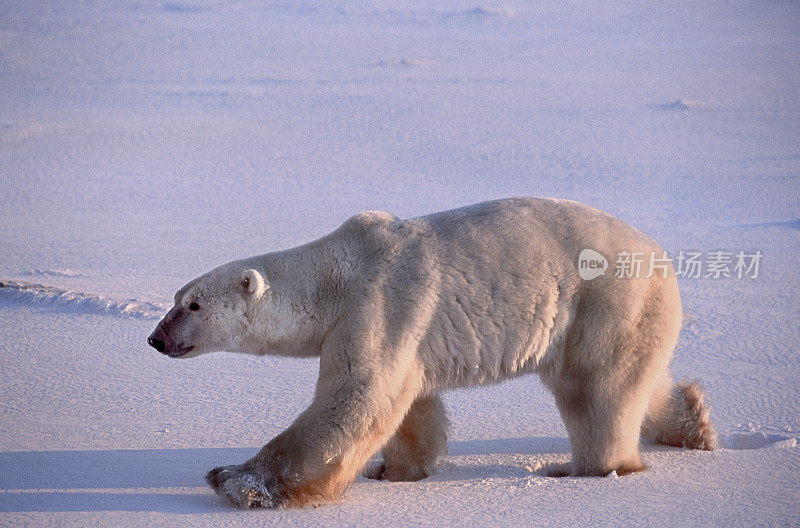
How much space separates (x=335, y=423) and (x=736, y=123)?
11.0 meters

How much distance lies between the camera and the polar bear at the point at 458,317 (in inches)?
167

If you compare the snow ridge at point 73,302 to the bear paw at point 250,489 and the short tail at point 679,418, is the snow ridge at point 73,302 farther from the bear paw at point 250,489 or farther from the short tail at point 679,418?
the short tail at point 679,418

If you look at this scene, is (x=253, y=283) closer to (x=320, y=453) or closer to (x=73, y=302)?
(x=320, y=453)

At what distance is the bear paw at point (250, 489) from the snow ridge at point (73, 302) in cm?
269

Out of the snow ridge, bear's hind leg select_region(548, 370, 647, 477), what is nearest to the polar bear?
bear's hind leg select_region(548, 370, 647, 477)

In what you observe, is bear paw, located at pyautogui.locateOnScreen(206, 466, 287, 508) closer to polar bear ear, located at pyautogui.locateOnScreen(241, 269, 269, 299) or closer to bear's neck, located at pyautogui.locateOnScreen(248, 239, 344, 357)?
bear's neck, located at pyautogui.locateOnScreen(248, 239, 344, 357)

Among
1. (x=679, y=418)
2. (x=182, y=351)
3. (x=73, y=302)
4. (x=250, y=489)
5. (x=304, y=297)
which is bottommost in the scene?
(x=250, y=489)

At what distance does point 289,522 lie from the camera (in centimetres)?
382

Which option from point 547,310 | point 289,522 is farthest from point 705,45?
point 289,522

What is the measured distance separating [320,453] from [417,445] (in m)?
0.74

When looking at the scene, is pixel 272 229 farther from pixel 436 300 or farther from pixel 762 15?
pixel 762 15

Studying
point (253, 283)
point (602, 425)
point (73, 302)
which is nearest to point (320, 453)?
point (253, 283)

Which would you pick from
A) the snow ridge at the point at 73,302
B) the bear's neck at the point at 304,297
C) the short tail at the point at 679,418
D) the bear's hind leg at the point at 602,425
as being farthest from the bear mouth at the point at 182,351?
the short tail at the point at 679,418

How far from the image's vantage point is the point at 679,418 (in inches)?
188
